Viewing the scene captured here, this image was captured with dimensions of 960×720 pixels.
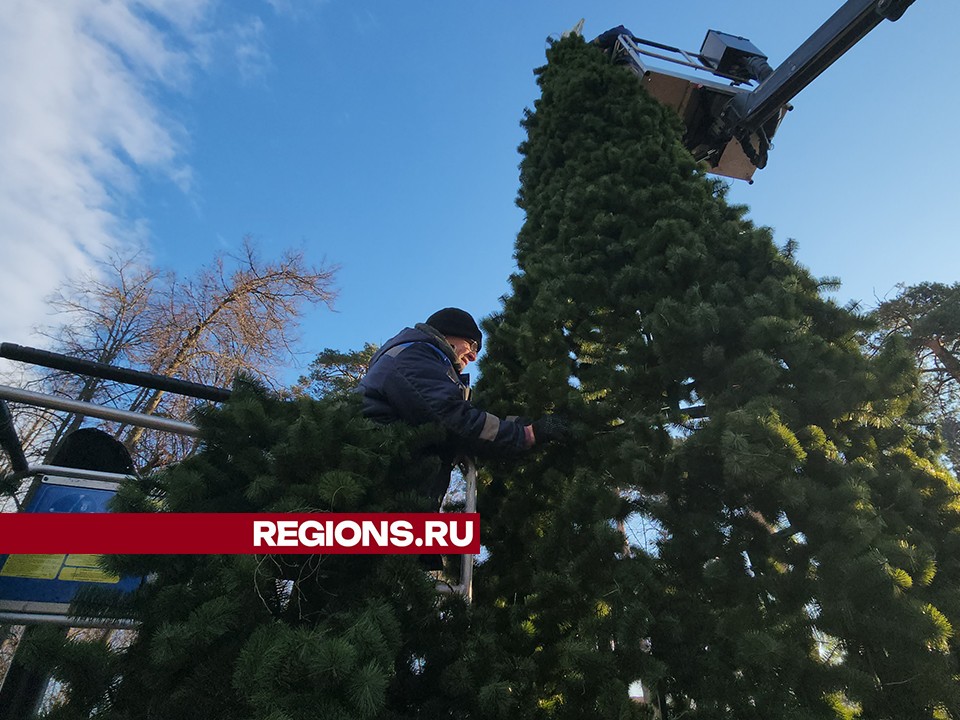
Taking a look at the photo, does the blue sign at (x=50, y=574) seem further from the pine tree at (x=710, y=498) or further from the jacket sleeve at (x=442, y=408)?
the pine tree at (x=710, y=498)

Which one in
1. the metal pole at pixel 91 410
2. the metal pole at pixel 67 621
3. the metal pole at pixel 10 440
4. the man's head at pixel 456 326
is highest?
the man's head at pixel 456 326

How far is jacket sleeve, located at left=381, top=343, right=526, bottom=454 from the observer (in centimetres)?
290

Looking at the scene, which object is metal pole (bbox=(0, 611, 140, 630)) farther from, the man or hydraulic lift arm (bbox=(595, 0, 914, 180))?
hydraulic lift arm (bbox=(595, 0, 914, 180))

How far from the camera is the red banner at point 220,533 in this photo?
2020 mm

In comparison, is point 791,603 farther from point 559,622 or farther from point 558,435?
point 558,435

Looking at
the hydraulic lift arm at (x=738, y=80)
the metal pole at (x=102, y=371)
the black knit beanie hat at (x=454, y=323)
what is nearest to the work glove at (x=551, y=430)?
the black knit beanie hat at (x=454, y=323)

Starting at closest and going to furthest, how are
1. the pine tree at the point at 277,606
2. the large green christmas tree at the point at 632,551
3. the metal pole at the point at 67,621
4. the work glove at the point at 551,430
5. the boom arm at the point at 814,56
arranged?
the pine tree at the point at 277,606
the large green christmas tree at the point at 632,551
the metal pole at the point at 67,621
the work glove at the point at 551,430
the boom arm at the point at 814,56

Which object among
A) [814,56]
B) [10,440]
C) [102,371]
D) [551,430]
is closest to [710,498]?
[551,430]

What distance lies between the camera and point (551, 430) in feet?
10.1

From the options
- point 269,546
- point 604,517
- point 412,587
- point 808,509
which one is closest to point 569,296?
point 604,517

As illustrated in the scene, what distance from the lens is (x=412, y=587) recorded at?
7.36 ft

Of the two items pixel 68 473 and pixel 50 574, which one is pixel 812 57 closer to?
pixel 68 473

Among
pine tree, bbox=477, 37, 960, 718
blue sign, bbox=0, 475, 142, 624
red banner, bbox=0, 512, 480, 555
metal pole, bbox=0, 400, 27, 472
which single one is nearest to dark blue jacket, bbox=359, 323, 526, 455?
pine tree, bbox=477, 37, 960, 718

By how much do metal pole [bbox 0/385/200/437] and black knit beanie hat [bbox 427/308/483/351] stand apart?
1760 millimetres
